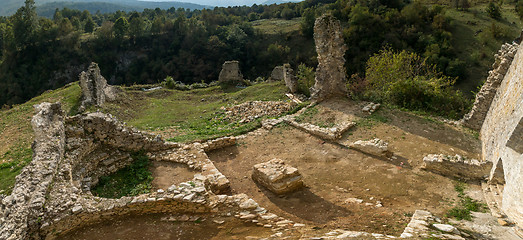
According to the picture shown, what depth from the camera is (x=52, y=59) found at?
62.9 metres

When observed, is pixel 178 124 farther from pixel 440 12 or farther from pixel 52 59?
pixel 52 59

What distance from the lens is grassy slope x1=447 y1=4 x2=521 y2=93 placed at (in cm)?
3875

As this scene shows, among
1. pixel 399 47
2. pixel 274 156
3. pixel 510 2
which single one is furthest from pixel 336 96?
pixel 510 2

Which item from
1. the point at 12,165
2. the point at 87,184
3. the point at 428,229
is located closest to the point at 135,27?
the point at 12,165

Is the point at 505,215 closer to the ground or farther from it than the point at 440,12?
closer to the ground

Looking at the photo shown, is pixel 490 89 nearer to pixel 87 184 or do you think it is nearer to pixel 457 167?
pixel 457 167

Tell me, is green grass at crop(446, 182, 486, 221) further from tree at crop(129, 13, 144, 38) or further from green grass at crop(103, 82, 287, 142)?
tree at crop(129, 13, 144, 38)

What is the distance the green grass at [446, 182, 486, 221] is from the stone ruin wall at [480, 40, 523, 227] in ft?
1.87

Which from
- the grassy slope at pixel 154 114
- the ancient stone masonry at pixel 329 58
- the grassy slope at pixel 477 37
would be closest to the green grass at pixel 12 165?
the grassy slope at pixel 154 114

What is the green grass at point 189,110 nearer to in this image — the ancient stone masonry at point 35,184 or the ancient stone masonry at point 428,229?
the ancient stone masonry at point 35,184

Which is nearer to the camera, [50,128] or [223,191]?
[223,191]

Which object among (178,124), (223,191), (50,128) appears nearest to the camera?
(223,191)

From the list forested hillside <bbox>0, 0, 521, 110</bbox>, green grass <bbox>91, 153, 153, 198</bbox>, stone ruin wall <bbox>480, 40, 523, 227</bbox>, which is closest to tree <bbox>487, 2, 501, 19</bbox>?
forested hillside <bbox>0, 0, 521, 110</bbox>

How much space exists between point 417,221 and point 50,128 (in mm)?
11275
